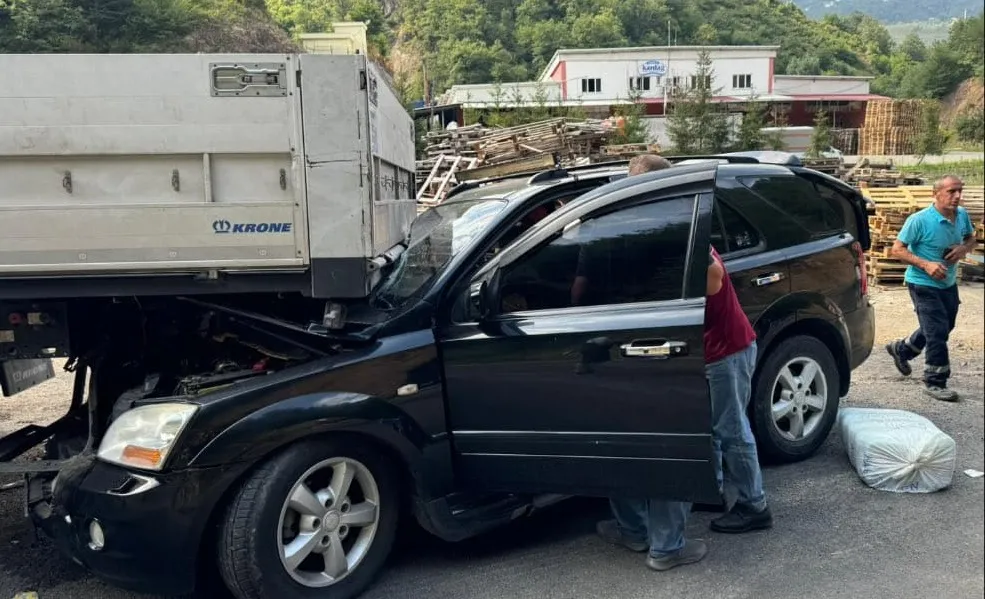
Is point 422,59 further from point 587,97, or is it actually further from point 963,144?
point 587,97

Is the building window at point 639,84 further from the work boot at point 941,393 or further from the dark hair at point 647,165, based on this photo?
A: the dark hair at point 647,165

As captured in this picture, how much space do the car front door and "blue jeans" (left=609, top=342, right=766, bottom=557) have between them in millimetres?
359

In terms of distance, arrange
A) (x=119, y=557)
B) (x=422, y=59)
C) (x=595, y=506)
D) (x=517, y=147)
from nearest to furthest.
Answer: (x=119, y=557), (x=595, y=506), (x=422, y=59), (x=517, y=147)

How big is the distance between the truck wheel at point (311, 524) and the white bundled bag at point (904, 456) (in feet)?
9.23

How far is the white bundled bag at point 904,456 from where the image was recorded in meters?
4.19

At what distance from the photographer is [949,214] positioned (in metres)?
5.72

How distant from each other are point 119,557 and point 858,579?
10.2 feet

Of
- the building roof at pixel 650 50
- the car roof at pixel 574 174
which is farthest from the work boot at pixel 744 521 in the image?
the building roof at pixel 650 50

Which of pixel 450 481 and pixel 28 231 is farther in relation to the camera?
pixel 450 481

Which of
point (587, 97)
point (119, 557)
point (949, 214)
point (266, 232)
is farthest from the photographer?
point (587, 97)

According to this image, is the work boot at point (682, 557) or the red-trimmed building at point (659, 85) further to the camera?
the red-trimmed building at point (659, 85)

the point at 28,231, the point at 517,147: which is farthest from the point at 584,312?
the point at 517,147

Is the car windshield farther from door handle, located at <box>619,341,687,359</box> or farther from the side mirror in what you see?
door handle, located at <box>619,341,687,359</box>

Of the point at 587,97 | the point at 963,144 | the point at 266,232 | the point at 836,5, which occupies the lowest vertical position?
the point at 266,232
